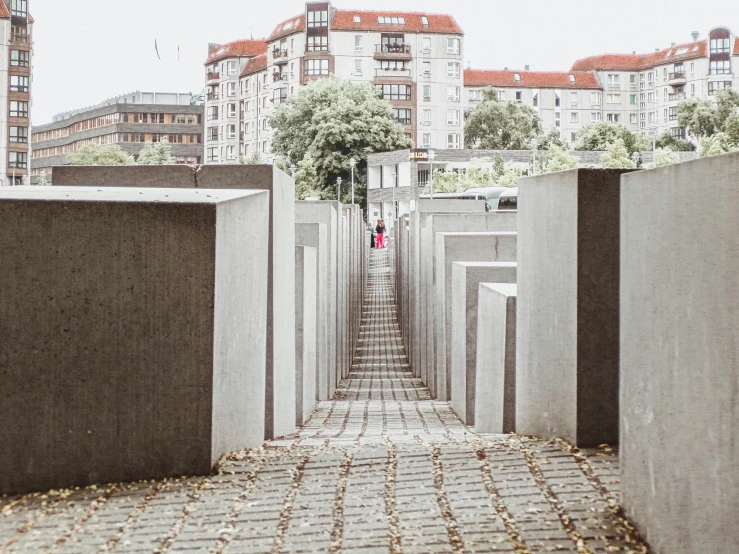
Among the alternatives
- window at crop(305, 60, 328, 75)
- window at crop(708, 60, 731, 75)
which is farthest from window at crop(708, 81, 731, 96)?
window at crop(305, 60, 328, 75)

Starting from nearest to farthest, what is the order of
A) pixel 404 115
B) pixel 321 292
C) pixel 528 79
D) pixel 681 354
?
1. pixel 681 354
2. pixel 321 292
3. pixel 404 115
4. pixel 528 79

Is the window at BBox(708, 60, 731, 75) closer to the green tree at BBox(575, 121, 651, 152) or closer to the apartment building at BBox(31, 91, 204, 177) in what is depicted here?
the green tree at BBox(575, 121, 651, 152)

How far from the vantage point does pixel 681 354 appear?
4555 millimetres

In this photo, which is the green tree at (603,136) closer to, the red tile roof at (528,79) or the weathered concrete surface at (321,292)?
the red tile roof at (528,79)

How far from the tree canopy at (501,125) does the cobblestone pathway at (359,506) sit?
372 ft

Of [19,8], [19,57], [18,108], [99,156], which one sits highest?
[19,8]

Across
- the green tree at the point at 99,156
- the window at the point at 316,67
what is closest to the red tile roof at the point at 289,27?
the window at the point at 316,67

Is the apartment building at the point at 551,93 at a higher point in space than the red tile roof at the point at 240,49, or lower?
lower

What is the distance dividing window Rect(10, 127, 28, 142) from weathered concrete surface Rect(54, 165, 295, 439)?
89.5m

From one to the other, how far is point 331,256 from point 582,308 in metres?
13.8

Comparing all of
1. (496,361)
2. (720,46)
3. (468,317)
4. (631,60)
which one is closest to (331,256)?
(468,317)

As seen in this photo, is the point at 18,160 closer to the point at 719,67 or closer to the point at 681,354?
the point at 719,67

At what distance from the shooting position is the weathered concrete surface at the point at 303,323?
1296cm

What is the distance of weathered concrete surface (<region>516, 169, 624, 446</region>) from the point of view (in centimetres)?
688
